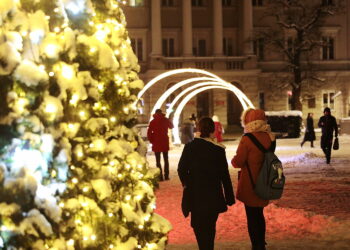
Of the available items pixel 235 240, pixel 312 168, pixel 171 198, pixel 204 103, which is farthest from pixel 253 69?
pixel 235 240

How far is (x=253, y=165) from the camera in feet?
24.7

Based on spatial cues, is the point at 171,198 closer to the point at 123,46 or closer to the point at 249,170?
the point at 249,170

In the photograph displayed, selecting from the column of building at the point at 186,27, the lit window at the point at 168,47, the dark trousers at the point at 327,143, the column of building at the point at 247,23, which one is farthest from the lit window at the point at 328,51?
the dark trousers at the point at 327,143

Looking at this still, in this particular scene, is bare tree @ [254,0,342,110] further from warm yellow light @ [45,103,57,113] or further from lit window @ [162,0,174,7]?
warm yellow light @ [45,103,57,113]

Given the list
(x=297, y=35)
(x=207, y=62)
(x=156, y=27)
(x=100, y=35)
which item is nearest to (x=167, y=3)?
(x=156, y=27)

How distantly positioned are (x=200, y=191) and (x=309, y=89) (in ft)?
139

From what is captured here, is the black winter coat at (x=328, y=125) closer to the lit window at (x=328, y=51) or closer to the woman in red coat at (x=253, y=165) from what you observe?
the woman in red coat at (x=253, y=165)

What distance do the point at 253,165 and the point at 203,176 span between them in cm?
75

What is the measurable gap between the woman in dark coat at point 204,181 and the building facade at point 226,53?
3823cm

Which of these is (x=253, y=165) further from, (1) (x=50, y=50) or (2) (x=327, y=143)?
(2) (x=327, y=143)

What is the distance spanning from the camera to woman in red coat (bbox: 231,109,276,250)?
7500 mm

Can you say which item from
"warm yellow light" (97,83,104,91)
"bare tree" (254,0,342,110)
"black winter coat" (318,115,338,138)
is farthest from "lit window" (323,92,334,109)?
"warm yellow light" (97,83,104,91)

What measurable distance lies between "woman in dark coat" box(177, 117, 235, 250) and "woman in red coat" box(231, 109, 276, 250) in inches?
15.0

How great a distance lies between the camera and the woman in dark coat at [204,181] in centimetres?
712
